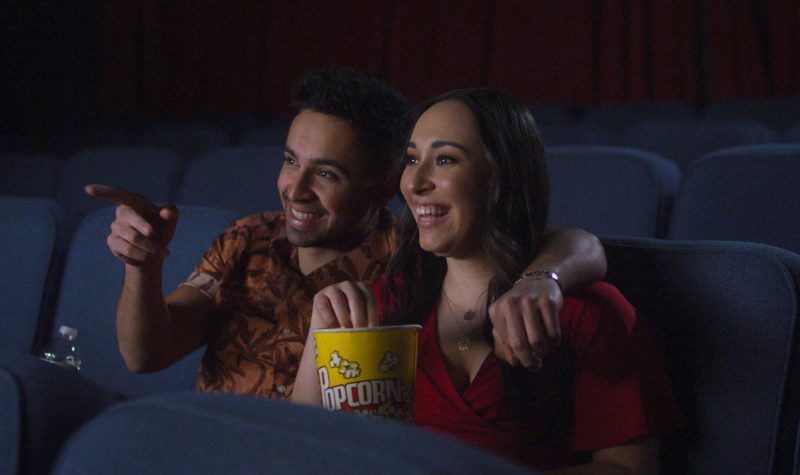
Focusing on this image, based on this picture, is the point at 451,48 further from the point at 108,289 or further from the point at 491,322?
the point at 491,322

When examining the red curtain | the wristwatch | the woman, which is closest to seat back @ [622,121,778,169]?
the woman

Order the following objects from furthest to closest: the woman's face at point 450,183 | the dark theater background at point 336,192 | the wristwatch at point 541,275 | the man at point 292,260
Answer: the man at point 292,260, the woman's face at point 450,183, the wristwatch at point 541,275, the dark theater background at point 336,192

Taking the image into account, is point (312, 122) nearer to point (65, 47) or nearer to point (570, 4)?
point (570, 4)

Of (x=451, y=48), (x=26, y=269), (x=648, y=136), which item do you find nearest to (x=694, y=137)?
(x=648, y=136)

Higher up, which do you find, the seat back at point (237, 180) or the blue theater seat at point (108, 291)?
the seat back at point (237, 180)

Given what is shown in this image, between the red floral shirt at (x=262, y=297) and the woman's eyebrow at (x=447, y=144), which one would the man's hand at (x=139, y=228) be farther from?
the woman's eyebrow at (x=447, y=144)

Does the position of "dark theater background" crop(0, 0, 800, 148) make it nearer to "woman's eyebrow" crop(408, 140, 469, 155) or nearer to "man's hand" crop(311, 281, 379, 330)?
"woman's eyebrow" crop(408, 140, 469, 155)

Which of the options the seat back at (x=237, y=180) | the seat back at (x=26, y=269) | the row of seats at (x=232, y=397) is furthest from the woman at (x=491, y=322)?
the seat back at (x=237, y=180)

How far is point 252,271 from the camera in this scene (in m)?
1.55

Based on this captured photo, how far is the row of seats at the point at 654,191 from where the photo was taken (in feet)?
5.11

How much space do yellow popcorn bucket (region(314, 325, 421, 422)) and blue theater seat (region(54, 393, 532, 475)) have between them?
1.23 feet

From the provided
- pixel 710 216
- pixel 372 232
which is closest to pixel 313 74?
pixel 372 232

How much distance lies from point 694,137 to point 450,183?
1.84 m

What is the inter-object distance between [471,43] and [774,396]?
457cm
